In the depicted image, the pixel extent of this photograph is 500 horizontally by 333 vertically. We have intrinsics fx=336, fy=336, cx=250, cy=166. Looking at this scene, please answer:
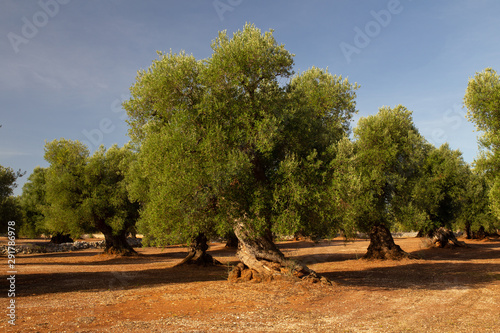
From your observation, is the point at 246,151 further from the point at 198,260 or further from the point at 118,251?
the point at 118,251

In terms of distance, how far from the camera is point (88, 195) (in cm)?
3888

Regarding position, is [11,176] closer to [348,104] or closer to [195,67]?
[195,67]

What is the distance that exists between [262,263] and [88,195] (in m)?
28.2

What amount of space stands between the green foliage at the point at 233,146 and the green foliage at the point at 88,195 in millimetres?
19651

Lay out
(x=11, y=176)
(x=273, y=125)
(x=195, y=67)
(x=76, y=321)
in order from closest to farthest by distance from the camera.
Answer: (x=76, y=321) < (x=273, y=125) < (x=195, y=67) < (x=11, y=176)

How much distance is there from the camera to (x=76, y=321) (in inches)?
443

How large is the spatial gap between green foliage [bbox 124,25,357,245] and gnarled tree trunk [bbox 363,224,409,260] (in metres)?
15.5

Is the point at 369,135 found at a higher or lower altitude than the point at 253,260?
higher

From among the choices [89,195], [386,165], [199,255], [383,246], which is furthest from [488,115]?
[89,195]

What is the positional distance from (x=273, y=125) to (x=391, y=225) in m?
19.7

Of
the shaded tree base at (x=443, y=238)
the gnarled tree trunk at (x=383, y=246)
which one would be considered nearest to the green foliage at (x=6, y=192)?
the gnarled tree trunk at (x=383, y=246)

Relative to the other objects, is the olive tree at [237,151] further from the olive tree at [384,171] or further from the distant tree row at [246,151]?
the olive tree at [384,171]

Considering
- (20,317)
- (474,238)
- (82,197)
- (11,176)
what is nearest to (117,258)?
(82,197)

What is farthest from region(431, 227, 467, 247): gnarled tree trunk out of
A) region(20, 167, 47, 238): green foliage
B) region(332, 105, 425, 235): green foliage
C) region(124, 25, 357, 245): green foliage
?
region(20, 167, 47, 238): green foliage
